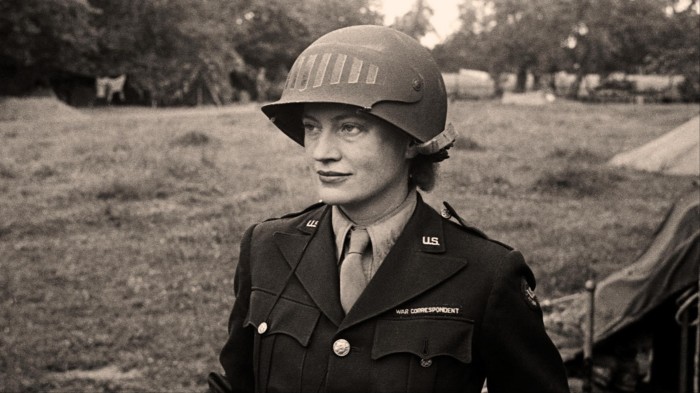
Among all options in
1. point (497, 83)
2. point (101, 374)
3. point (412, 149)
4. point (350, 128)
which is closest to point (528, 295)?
point (412, 149)

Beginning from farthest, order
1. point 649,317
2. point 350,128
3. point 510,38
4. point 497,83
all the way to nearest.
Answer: point 497,83
point 510,38
point 649,317
point 350,128

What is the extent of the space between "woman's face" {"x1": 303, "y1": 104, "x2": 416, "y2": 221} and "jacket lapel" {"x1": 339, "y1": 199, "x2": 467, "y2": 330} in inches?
5.4

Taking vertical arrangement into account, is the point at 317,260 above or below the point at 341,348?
above

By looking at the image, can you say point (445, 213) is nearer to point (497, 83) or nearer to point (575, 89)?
point (575, 89)

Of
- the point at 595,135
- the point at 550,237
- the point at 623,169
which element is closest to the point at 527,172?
the point at 623,169

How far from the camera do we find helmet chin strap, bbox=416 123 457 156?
2062 mm

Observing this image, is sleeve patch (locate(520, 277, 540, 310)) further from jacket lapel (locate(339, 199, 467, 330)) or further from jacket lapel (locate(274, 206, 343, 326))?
jacket lapel (locate(274, 206, 343, 326))

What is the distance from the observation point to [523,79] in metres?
49.1

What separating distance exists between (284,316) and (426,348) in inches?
14.9

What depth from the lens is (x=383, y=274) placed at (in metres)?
1.96

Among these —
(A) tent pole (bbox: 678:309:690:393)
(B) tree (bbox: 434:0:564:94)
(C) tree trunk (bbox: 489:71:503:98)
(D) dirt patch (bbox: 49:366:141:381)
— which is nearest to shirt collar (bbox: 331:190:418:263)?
(A) tent pole (bbox: 678:309:690:393)

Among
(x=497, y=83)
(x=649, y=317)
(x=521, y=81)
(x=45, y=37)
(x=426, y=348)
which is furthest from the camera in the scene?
(x=497, y=83)

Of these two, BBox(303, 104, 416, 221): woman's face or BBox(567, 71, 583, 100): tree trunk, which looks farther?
BBox(567, 71, 583, 100): tree trunk

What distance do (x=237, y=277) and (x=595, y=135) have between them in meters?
20.8
